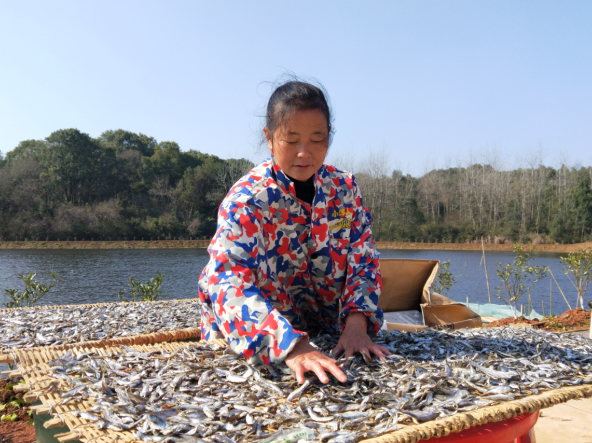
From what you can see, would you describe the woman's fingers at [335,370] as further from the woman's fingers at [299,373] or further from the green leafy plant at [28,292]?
the green leafy plant at [28,292]

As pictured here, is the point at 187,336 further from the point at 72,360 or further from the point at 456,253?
the point at 456,253

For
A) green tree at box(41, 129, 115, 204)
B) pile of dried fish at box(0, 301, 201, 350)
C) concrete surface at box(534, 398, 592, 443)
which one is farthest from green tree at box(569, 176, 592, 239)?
green tree at box(41, 129, 115, 204)

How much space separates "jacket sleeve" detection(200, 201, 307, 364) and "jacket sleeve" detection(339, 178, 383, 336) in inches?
15.4

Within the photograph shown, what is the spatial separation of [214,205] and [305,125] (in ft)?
109

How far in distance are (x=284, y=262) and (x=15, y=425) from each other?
232 cm

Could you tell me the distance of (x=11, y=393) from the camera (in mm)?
3174

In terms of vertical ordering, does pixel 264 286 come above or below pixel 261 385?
above

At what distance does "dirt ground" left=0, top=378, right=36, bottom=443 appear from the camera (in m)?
2.55

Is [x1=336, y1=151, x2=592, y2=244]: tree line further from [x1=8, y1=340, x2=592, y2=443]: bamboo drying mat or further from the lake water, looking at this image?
[x1=8, y1=340, x2=592, y2=443]: bamboo drying mat

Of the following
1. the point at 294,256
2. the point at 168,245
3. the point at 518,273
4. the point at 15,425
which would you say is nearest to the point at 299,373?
the point at 294,256

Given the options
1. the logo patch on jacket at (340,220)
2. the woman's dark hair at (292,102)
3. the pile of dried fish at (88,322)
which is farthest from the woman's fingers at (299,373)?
the pile of dried fish at (88,322)

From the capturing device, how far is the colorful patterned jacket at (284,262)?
1.50 meters

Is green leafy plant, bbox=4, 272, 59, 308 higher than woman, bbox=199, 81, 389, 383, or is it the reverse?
woman, bbox=199, 81, 389, 383

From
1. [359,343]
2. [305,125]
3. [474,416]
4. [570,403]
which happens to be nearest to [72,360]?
[359,343]
